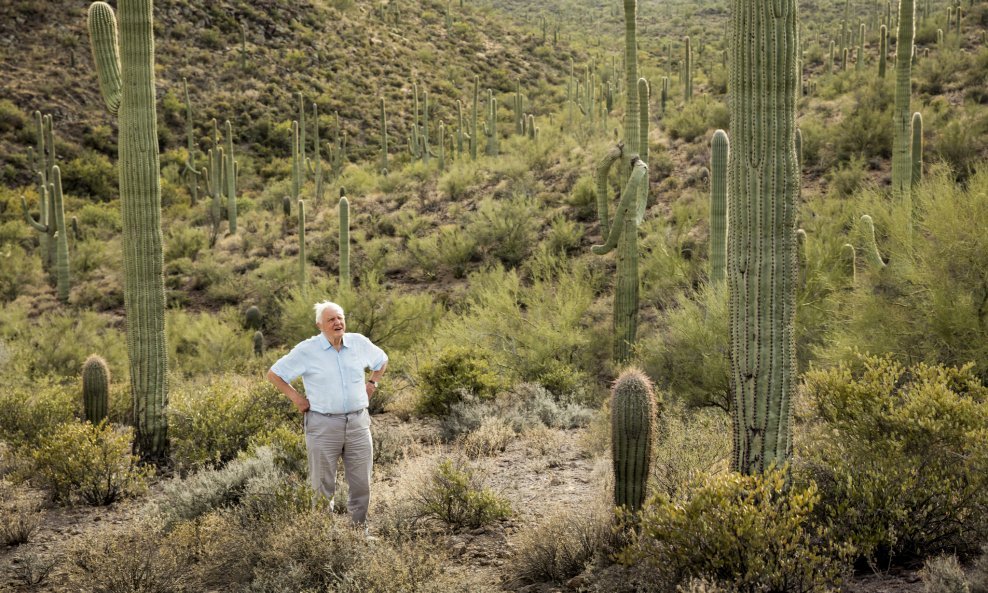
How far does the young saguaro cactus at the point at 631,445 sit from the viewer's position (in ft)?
19.3

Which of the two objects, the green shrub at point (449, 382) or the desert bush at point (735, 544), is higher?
the desert bush at point (735, 544)

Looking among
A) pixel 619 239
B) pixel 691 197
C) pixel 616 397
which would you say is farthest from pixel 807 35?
pixel 616 397

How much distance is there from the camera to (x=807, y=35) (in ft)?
135

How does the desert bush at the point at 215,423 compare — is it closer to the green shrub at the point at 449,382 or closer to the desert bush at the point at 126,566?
the green shrub at the point at 449,382

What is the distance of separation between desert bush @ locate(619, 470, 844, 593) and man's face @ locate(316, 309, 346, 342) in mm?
2663

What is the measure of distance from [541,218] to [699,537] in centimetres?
1731

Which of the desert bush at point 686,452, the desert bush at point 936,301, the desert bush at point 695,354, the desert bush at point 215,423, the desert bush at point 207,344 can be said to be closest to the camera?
the desert bush at point 686,452

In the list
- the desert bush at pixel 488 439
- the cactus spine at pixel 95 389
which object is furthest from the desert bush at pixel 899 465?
the cactus spine at pixel 95 389

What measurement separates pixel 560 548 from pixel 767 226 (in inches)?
110

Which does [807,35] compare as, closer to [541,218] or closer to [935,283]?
[541,218]

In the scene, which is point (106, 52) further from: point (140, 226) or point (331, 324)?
point (331, 324)

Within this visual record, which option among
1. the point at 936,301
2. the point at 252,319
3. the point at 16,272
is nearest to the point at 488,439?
the point at 936,301

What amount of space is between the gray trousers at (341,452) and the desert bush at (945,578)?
3.77 metres

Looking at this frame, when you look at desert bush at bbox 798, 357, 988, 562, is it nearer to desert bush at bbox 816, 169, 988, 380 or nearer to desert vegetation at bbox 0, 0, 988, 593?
desert vegetation at bbox 0, 0, 988, 593
